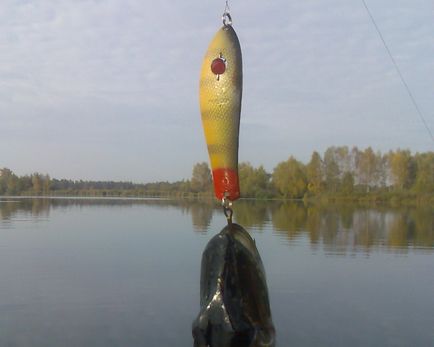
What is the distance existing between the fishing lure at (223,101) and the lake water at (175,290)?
9127 millimetres

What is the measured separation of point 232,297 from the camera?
406cm

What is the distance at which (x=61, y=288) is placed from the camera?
17984 mm

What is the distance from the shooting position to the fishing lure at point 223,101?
4.11 m

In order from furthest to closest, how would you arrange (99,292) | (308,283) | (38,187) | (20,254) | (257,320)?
(38,187) < (20,254) < (308,283) < (99,292) < (257,320)

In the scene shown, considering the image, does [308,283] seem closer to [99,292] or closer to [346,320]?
[346,320]

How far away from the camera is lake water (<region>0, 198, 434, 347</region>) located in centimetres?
1325

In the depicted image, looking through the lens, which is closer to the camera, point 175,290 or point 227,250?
point 227,250

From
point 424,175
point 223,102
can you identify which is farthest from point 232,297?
point 424,175

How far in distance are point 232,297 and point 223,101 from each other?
1.48 m

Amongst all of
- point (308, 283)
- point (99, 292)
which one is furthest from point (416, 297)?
point (99, 292)

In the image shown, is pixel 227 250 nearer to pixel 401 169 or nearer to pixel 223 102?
pixel 223 102

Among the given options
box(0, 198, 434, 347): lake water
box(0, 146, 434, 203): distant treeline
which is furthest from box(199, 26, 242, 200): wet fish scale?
box(0, 146, 434, 203): distant treeline

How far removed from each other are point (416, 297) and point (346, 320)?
4497mm

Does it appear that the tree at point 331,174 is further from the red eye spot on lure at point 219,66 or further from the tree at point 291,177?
the red eye spot on lure at point 219,66
